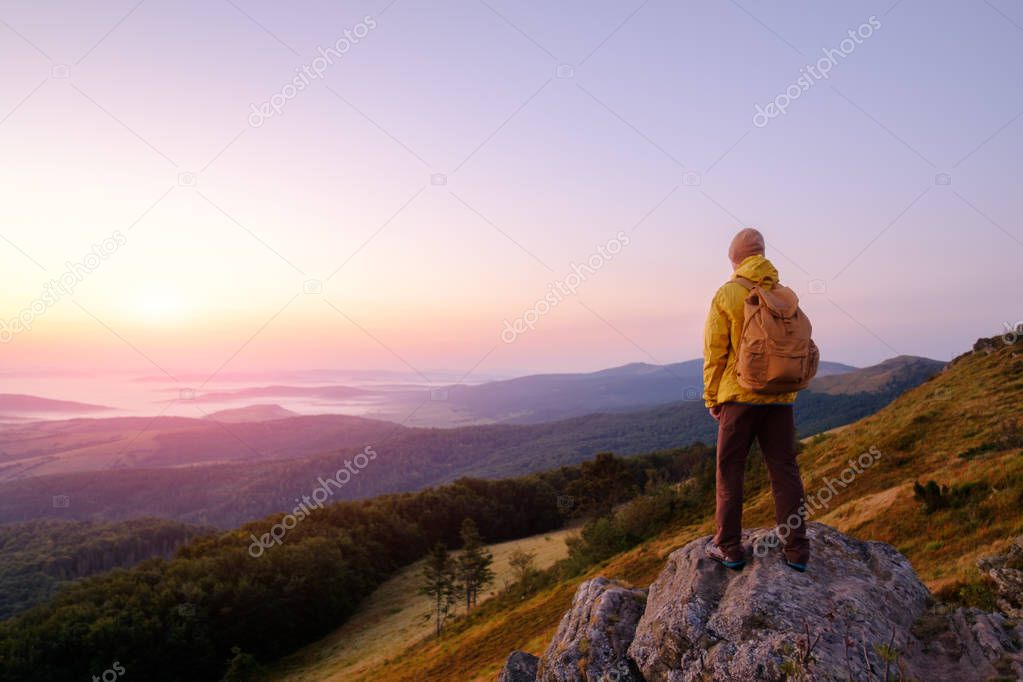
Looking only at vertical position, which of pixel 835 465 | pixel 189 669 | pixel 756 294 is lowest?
pixel 189 669

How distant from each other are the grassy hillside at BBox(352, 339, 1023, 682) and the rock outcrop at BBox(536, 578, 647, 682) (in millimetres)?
4215

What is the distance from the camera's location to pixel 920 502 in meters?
13.2

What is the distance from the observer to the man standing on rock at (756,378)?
5984 mm

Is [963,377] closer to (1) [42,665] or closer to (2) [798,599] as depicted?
(2) [798,599]

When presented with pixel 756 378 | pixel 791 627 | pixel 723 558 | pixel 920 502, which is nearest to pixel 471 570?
pixel 920 502

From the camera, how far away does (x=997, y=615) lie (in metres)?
6.02

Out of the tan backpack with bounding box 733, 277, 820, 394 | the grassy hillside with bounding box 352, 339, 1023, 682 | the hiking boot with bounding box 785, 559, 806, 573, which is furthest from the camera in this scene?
the grassy hillside with bounding box 352, 339, 1023, 682

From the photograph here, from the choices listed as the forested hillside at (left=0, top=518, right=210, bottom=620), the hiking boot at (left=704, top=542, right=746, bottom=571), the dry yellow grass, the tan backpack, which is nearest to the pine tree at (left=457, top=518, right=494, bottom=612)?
the dry yellow grass

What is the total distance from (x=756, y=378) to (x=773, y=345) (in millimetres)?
418

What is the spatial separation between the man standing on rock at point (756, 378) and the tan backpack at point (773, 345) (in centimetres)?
1

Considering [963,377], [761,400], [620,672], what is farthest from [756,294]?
[963,377]

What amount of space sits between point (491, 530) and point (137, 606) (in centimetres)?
5136

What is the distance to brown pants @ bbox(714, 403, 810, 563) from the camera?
20.8 ft

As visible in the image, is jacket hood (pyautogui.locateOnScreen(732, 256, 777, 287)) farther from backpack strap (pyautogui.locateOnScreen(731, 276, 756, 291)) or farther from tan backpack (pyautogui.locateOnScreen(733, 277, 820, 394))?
tan backpack (pyautogui.locateOnScreen(733, 277, 820, 394))
